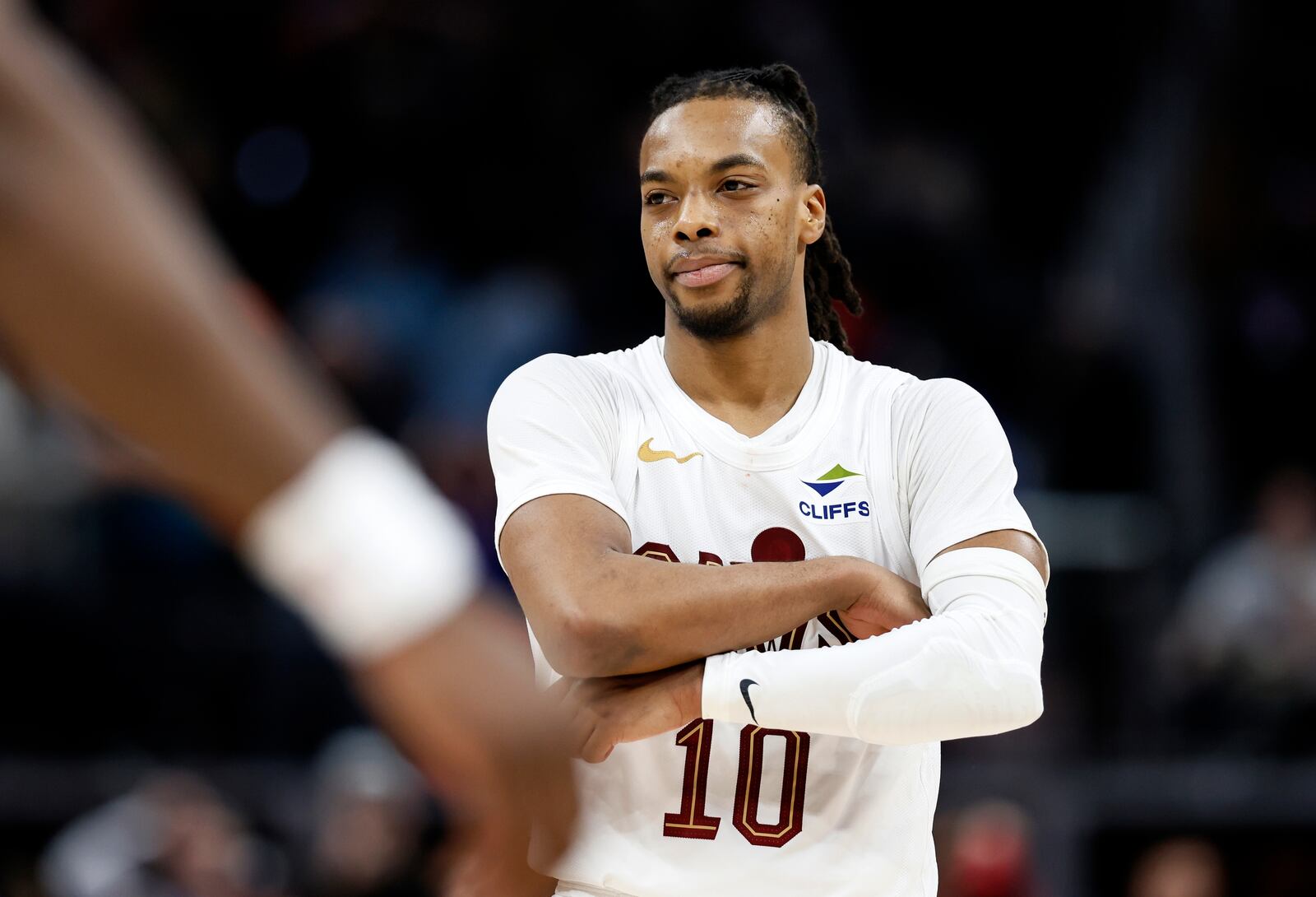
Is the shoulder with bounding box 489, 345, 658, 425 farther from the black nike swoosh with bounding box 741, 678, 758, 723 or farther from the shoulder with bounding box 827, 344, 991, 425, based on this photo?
the black nike swoosh with bounding box 741, 678, 758, 723

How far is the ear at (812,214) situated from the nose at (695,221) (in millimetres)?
361

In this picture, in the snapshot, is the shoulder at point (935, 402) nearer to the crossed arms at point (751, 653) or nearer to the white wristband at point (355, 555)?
the crossed arms at point (751, 653)

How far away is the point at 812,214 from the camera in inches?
191

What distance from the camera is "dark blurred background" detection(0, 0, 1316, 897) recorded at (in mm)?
9211

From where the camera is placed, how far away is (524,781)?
200 cm

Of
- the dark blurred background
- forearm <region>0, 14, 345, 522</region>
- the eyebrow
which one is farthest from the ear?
the dark blurred background

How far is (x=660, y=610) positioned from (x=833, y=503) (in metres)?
0.73

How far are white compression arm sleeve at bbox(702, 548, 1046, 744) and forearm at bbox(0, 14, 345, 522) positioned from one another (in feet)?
6.97

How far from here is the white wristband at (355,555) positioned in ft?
6.63

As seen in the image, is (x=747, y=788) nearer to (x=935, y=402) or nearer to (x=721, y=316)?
(x=935, y=402)

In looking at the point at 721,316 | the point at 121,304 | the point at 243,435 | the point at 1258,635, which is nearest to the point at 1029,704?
the point at 721,316

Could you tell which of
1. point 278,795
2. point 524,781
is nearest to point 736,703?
point 524,781

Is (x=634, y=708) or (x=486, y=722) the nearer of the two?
(x=486, y=722)

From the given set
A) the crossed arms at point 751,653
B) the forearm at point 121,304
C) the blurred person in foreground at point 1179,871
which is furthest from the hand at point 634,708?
the blurred person in foreground at point 1179,871
